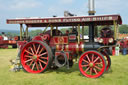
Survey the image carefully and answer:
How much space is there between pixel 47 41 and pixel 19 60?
5.15 feet

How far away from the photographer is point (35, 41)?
6.30m

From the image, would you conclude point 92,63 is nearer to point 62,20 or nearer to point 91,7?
point 62,20

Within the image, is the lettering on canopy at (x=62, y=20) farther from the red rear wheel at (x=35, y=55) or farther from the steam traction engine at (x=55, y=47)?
the red rear wheel at (x=35, y=55)

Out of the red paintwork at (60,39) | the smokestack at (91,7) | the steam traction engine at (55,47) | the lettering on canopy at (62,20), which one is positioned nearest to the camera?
the lettering on canopy at (62,20)

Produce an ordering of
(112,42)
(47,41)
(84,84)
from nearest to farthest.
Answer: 1. (84,84)
2. (112,42)
3. (47,41)

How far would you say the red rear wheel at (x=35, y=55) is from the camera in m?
6.14

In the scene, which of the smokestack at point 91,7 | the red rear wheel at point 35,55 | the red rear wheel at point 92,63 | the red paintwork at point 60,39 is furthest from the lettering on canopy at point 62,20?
the smokestack at point 91,7

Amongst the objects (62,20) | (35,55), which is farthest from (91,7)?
(35,55)

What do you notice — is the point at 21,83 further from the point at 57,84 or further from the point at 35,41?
the point at 35,41

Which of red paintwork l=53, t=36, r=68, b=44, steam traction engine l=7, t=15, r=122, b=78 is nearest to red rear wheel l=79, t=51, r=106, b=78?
steam traction engine l=7, t=15, r=122, b=78

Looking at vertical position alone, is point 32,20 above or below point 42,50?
above

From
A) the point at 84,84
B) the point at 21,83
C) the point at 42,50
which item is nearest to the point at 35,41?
the point at 42,50

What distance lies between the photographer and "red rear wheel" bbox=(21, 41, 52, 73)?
6.14 meters

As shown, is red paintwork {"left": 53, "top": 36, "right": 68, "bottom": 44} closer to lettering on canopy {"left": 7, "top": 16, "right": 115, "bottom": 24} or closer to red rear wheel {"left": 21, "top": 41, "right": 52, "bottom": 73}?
red rear wheel {"left": 21, "top": 41, "right": 52, "bottom": 73}
